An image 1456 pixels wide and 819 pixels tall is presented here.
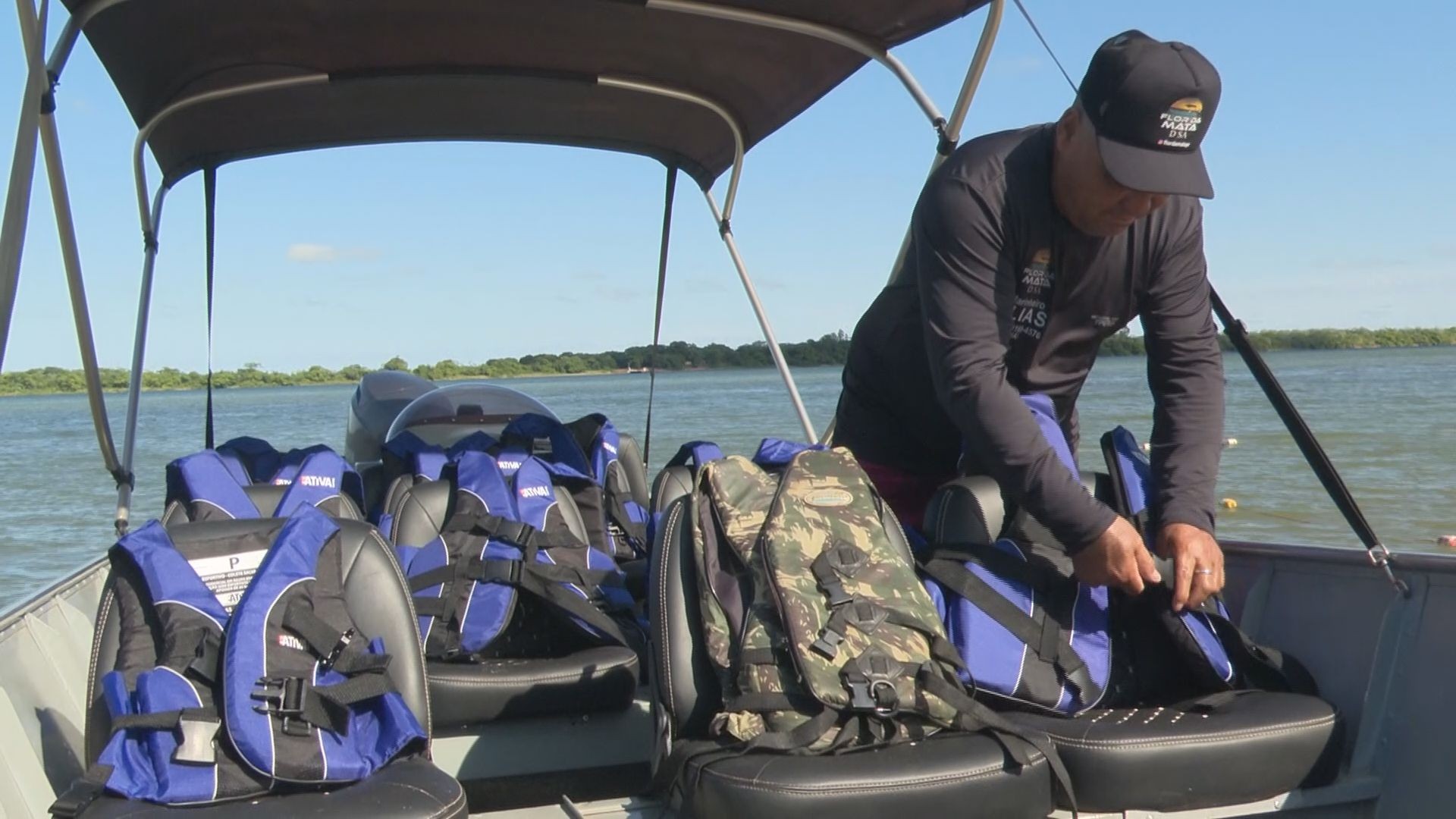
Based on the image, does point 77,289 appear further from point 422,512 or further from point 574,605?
point 574,605

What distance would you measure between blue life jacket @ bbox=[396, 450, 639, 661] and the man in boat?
1103 mm

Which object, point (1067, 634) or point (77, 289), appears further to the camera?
point (77, 289)

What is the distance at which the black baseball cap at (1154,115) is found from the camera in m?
2.44

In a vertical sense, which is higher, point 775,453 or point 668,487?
point 775,453

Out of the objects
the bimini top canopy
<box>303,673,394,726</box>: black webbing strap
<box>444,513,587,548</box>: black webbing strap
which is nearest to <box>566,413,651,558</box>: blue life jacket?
<box>444,513,587,548</box>: black webbing strap

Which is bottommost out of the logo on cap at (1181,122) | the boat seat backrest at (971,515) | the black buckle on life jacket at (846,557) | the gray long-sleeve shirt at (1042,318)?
the black buckle on life jacket at (846,557)

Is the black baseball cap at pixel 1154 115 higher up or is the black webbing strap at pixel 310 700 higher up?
the black baseball cap at pixel 1154 115

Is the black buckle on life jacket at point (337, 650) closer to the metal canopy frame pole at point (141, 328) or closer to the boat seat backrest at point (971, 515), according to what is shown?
the boat seat backrest at point (971, 515)

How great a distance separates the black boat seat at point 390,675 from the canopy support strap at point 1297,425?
6.20 ft

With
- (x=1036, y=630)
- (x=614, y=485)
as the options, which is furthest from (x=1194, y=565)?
(x=614, y=485)

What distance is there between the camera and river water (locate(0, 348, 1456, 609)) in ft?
36.3

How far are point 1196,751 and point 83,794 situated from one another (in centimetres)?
195

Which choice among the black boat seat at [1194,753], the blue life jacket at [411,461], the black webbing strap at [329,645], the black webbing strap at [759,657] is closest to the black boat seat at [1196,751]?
the black boat seat at [1194,753]

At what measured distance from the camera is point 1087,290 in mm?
2850
